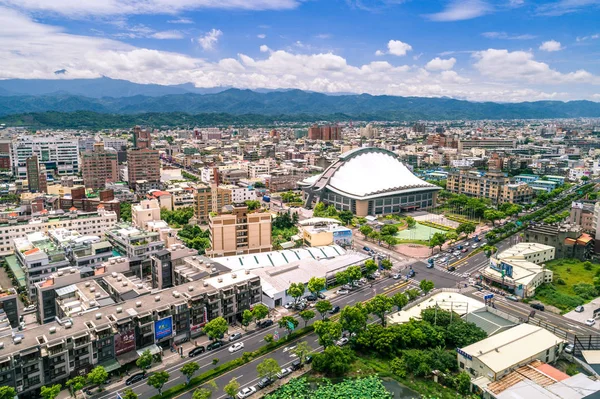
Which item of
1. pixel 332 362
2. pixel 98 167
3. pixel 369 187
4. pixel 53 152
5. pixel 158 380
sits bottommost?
pixel 332 362

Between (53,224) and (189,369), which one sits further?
(53,224)

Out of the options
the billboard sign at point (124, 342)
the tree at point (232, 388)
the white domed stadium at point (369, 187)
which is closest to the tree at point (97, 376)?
the billboard sign at point (124, 342)

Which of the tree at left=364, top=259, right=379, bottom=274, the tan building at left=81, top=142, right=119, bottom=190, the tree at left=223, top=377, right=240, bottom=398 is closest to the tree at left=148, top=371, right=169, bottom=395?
the tree at left=223, top=377, right=240, bottom=398

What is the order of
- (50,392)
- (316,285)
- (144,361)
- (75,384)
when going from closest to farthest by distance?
(50,392) → (75,384) → (144,361) → (316,285)

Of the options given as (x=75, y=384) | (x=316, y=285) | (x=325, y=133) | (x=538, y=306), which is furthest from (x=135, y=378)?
(x=325, y=133)

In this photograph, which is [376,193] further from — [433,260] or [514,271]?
[514,271]

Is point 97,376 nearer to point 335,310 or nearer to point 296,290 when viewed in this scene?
point 296,290

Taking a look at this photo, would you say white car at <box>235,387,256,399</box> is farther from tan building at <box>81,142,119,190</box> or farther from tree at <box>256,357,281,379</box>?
tan building at <box>81,142,119,190</box>

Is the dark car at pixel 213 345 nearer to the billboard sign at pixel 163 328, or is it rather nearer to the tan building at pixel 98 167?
the billboard sign at pixel 163 328
